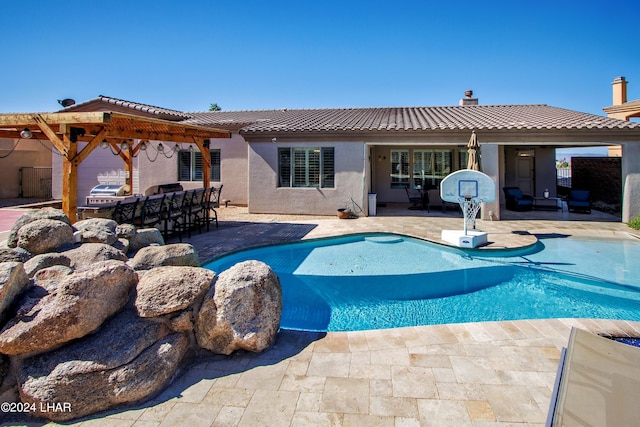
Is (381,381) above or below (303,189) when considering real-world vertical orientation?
below

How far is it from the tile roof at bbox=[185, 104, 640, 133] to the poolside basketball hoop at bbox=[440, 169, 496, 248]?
4.02 meters

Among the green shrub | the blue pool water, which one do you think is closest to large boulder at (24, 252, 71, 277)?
the blue pool water

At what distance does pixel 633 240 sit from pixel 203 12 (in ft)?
48.3

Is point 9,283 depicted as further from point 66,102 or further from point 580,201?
point 66,102

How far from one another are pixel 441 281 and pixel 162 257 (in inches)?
215

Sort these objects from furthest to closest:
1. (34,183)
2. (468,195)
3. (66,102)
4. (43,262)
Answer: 1. (66,102)
2. (34,183)
3. (468,195)
4. (43,262)

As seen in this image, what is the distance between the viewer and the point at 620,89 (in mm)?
24438

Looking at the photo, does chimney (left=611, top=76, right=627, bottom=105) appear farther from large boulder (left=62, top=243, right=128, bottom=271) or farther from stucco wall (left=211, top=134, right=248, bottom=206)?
large boulder (left=62, top=243, right=128, bottom=271)

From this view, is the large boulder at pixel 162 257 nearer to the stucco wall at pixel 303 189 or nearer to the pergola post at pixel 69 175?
the pergola post at pixel 69 175

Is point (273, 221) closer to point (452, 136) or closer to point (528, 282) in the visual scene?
point (452, 136)

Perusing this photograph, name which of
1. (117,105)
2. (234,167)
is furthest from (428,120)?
(117,105)

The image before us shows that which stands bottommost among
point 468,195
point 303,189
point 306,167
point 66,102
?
point 468,195

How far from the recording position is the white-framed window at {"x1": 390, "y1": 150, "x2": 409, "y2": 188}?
59.4 feet

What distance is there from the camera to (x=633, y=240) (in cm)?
1024
